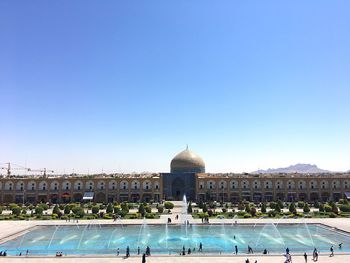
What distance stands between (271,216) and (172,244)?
2143cm

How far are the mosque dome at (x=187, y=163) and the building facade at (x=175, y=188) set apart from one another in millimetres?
1675

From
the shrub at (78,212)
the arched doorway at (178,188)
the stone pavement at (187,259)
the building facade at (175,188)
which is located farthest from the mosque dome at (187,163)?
the stone pavement at (187,259)

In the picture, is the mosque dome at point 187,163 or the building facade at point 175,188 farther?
the mosque dome at point 187,163

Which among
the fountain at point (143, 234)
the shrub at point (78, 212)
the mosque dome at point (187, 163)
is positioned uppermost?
the mosque dome at point (187, 163)

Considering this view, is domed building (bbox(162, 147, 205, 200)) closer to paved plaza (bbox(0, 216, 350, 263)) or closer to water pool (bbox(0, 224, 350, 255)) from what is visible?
paved plaza (bbox(0, 216, 350, 263))

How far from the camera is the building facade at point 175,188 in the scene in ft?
250

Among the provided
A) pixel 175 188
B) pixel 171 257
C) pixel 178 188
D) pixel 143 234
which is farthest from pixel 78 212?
pixel 178 188

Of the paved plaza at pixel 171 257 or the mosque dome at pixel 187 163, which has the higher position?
the mosque dome at pixel 187 163

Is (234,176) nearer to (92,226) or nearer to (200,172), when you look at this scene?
(200,172)

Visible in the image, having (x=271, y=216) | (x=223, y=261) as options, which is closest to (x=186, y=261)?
(x=223, y=261)

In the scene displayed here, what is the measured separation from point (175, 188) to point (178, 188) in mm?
616

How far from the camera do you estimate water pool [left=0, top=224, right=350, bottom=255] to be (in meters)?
32.0

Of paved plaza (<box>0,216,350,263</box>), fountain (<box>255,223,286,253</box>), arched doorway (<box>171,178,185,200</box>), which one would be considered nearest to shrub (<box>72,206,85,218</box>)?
paved plaza (<box>0,216,350,263</box>)

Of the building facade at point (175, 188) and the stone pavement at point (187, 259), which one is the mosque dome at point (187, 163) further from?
the stone pavement at point (187, 259)
